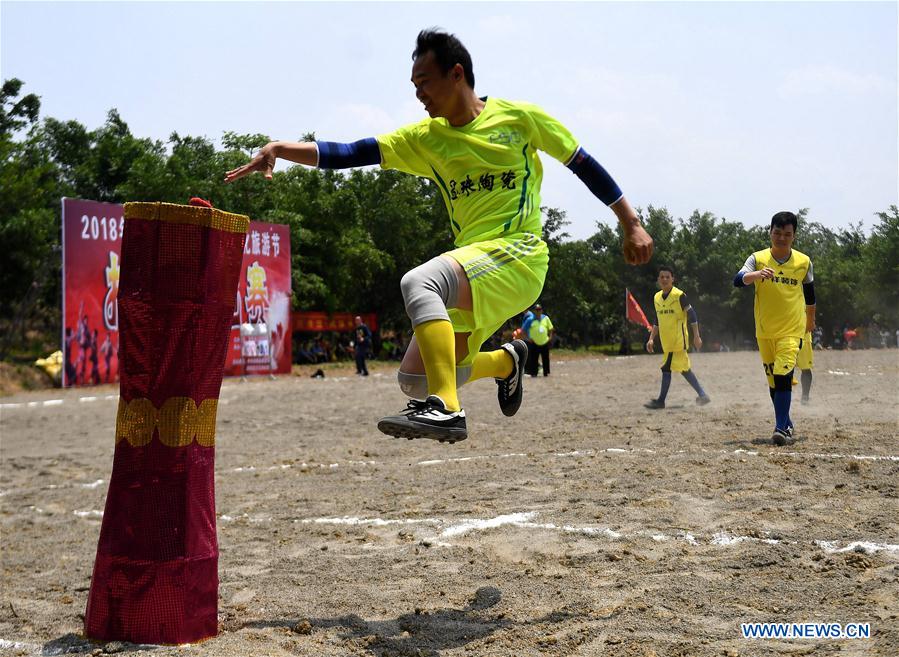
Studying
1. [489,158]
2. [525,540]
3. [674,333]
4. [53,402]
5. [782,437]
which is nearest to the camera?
[489,158]

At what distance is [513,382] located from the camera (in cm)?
550

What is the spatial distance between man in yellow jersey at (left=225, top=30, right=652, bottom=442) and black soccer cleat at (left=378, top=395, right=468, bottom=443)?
18 cm

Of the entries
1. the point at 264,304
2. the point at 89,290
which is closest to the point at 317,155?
the point at 89,290

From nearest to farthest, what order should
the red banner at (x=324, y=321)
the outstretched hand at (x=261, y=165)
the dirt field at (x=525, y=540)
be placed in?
the dirt field at (x=525, y=540) < the outstretched hand at (x=261, y=165) < the red banner at (x=324, y=321)

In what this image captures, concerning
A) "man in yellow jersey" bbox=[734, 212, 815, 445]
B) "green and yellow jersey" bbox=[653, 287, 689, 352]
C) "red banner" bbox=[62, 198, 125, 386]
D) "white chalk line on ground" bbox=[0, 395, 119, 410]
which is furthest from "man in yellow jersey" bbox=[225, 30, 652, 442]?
"red banner" bbox=[62, 198, 125, 386]

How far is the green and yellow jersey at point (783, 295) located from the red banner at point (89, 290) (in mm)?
18247

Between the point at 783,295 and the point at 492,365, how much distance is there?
4933mm

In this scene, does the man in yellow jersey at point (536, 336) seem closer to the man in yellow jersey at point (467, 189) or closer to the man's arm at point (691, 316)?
the man's arm at point (691, 316)

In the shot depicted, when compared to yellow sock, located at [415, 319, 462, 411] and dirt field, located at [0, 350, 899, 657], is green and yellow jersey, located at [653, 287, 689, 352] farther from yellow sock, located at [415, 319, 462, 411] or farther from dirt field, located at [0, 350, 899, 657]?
yellow sock, located at [415, 319, 462, 411]

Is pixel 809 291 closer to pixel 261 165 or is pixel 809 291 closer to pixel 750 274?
pixel 750 274

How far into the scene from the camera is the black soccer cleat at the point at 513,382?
215 inches

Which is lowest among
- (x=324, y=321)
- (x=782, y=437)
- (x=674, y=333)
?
(x=782, y=437)

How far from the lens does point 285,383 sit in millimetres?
24531
